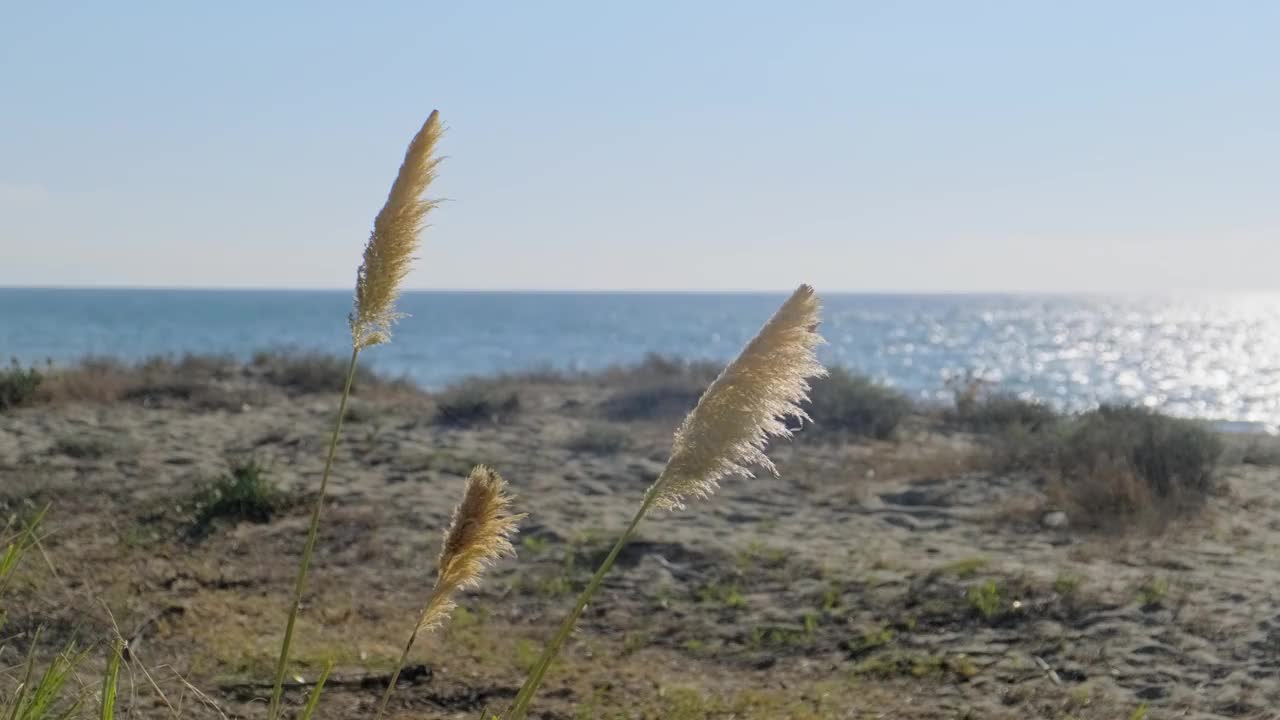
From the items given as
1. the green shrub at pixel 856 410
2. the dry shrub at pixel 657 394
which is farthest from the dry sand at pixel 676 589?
the dry shrub at pixel 657 394

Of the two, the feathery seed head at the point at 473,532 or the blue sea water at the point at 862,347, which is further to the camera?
the blue sea water at the point at 862,347

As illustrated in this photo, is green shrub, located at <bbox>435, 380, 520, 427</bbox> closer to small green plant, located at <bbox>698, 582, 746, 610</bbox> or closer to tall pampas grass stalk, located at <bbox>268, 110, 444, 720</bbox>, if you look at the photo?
small green plant, located at <bbox>698, 582, 746, 610</bbox>

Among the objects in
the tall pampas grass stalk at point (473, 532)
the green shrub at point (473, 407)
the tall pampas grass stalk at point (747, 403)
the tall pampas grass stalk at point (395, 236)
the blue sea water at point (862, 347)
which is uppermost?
the tall pampas grass stalk at point (395, 236)

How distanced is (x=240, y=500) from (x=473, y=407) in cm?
475

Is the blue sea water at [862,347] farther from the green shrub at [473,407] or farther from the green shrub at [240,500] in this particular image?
the green shrub at [240,500]

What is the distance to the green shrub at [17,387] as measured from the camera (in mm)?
11414

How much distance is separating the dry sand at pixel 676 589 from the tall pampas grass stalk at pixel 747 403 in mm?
1676

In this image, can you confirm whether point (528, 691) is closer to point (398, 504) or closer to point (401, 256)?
point (401, 256)

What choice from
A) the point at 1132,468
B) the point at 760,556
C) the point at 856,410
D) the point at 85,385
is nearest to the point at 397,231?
the point at 760,556

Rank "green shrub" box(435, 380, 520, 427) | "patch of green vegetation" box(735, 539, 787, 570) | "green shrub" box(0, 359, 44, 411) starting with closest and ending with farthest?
"patch of green vegetation" box(735, 539, 787, 570), "green shrub" box(0, 359, 44, 411), "green shrub" box(435, 380, 520, 427)

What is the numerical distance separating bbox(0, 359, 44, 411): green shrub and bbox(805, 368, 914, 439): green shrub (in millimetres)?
7374

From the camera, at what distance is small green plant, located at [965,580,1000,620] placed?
5.86 metres

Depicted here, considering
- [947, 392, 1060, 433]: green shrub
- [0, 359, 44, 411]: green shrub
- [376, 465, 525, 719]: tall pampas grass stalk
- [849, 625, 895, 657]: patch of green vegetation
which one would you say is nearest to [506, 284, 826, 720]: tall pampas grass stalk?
[376, 465, 525, 719]: tall pampas grass stalk

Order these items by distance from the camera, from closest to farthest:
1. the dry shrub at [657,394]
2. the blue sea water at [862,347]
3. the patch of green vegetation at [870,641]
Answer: the patch of green vegetation at [870,641], the dry shrub at [657,394], the blue sea water at [862,347]
